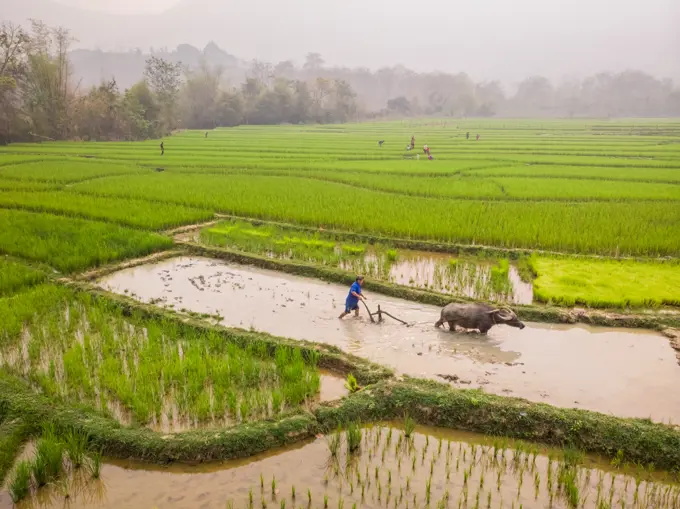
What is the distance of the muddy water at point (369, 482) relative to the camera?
3559mm

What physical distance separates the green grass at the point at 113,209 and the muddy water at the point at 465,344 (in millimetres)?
2971

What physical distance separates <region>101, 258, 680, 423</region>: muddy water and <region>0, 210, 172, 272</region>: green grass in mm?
737

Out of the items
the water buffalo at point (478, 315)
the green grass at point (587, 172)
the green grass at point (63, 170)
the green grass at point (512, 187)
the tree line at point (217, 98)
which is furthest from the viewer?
the tree line at point (217, 98)

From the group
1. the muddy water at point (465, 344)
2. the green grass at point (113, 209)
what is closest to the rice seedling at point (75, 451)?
the muddy water at point (465, 344)

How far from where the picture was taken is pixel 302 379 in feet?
16.2

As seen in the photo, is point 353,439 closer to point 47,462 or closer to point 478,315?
point 47,462

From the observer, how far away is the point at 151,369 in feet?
16.5

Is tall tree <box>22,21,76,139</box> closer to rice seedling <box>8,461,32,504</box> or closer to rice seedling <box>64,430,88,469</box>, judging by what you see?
rice seedling <box>64,430,88,469</box>

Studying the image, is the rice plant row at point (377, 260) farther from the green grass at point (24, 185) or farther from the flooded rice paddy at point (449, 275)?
the green grass at point (24, 185)

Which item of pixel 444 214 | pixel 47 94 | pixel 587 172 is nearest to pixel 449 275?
pixel 444 214

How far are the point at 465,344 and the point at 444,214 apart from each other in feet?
19.3

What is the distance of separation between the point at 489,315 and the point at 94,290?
18.2 feet

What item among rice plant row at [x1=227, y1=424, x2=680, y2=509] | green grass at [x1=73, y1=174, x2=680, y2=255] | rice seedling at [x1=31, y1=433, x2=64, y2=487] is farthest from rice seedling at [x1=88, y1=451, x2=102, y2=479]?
green grass at [x1=73, y1=174, x2=680, y2=255]

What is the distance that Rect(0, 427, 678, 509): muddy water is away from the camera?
3559mm
